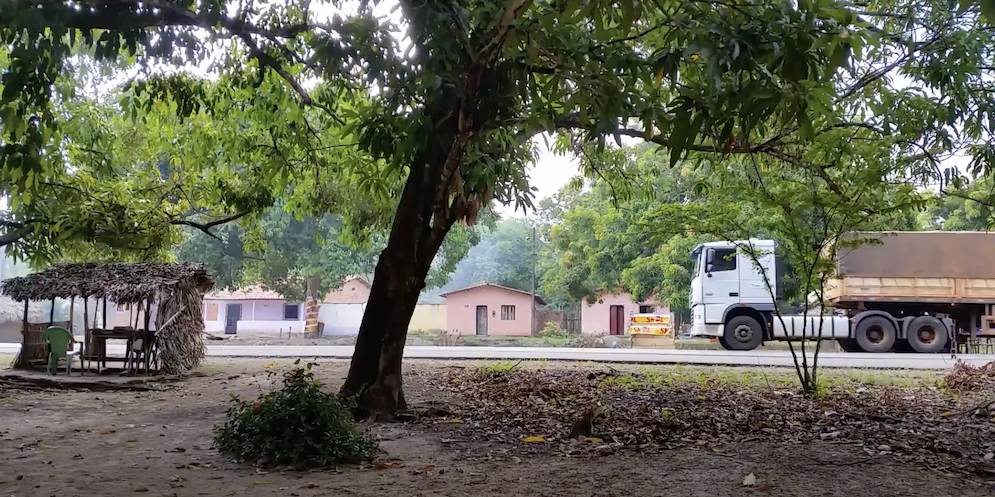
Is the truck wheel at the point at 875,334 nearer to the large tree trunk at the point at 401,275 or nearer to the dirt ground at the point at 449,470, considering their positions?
the dirt ground at the point at 449,470

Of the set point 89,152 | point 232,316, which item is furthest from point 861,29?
point 232,316

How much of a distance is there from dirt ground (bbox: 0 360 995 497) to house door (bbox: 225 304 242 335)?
3598 centimetres

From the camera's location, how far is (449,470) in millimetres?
6121

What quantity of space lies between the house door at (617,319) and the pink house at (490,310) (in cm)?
432

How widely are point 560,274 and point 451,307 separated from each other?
8.71 metres

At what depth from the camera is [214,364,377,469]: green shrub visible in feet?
20.6

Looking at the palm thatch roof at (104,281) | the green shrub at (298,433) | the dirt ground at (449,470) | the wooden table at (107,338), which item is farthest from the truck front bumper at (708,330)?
the green shrub at (298,433)

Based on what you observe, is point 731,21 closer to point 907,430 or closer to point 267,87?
point 907,430

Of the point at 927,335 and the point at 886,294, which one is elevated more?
the point at 886,294

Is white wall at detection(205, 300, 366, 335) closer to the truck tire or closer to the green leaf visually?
the truck tire

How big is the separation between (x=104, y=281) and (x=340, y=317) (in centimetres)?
2745

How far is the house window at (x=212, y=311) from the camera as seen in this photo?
44525 mm

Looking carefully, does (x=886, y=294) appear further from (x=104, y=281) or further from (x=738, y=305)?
(x=104, y=281)

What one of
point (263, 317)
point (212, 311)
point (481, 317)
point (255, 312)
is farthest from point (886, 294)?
point (212, 311)
